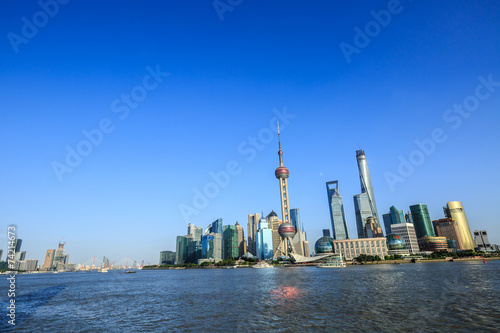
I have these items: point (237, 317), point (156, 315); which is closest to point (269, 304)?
point (237, 317)

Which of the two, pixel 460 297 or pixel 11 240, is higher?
pixel 11 240

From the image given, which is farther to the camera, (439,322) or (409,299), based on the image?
(409,299)

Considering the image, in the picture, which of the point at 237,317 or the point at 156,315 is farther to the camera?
the point at 156,315

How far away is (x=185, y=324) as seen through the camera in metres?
28.7

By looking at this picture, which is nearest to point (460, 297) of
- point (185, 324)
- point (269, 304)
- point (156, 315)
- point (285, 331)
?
point (269, 304)

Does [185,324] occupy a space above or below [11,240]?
below

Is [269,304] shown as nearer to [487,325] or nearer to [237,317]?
[237,317]

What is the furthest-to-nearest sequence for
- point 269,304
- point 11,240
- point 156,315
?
point 269,304 < point 156,315 < point 11,240

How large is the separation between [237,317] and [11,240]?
25.3m

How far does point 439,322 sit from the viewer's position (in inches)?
971

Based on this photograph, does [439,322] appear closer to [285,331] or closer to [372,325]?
[372,325]

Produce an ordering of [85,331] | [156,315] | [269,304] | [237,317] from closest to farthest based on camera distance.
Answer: [85,331] < [237,317] < [156,315] < [269,304]

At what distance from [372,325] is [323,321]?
4.80 metres

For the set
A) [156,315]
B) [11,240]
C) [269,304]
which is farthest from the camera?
[269,304]
